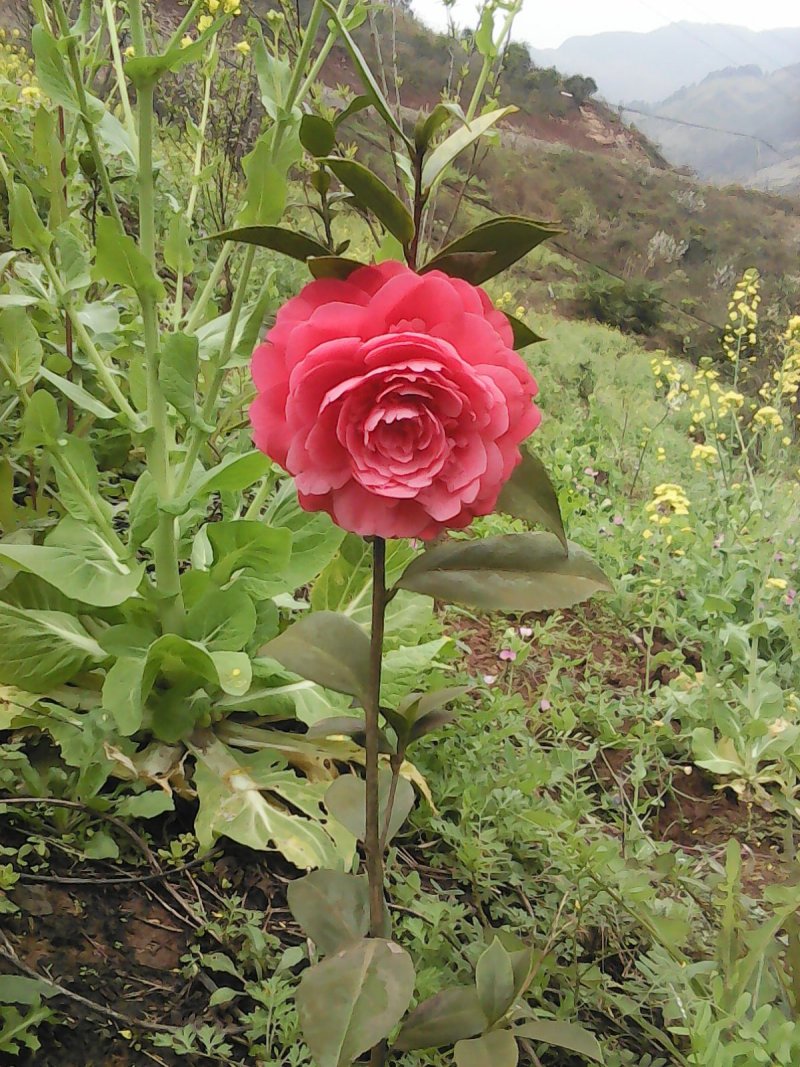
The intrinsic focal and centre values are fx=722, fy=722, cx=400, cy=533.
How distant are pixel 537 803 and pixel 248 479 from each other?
421 millimetres

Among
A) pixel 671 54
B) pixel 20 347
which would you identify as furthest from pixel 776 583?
pixel 671 54

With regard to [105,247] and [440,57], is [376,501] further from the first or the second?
[440,57]

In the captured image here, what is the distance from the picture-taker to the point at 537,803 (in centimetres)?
70

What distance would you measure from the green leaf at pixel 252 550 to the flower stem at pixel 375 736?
385 mm

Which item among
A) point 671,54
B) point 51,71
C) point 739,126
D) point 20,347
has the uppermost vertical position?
point 671,54

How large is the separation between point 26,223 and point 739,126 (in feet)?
10.6

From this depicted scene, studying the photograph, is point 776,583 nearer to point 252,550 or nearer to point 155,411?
point 252,550

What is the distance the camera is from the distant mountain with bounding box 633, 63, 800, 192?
9.22 feet

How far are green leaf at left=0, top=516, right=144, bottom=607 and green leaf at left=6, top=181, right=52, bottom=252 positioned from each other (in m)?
0.27

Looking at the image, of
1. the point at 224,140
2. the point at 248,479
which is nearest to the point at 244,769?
the point at 248,479

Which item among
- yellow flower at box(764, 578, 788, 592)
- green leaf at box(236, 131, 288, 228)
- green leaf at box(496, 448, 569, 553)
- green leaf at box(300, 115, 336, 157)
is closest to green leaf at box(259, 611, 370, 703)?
green leaf at box(496, 448, 569, 553)

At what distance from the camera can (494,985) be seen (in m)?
0.39

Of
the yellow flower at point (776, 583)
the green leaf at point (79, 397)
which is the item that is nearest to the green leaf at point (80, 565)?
the green leaf at point (79, 397)

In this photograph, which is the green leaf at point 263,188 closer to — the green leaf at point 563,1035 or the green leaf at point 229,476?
the green leaf at point 229,476
